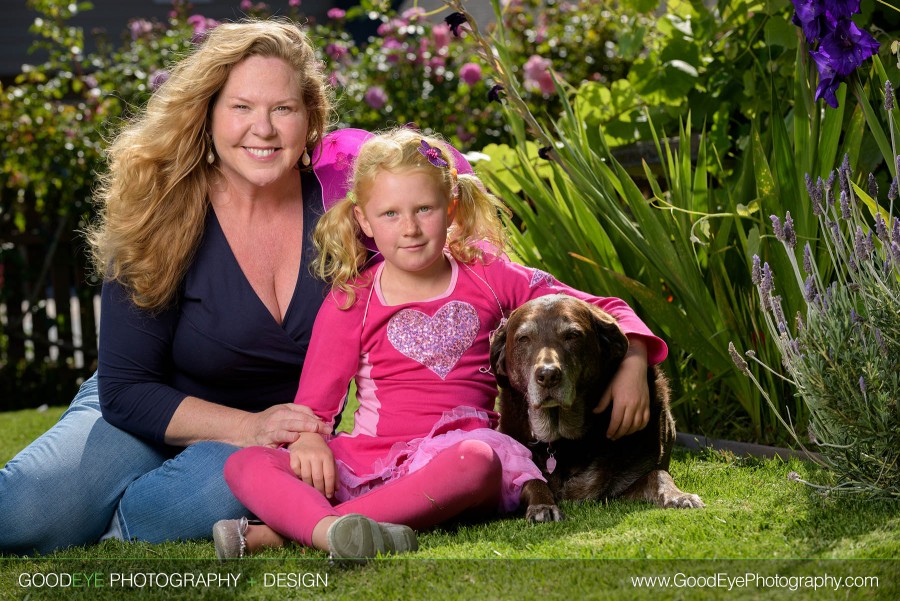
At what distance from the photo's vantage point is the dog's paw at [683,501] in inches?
108

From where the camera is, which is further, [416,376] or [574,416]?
[416,376]

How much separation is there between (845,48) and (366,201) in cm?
144

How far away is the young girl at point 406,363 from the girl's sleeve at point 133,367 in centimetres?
45

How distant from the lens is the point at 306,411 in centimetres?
292

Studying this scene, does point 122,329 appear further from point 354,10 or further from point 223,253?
point 354,10

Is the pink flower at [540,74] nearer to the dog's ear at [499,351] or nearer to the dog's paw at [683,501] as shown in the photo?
the dog's ear at [499,351]

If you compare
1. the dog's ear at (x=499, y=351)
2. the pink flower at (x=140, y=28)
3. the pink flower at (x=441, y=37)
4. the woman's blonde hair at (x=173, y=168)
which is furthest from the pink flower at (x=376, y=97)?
the dog's ear at (x=499, y=351)

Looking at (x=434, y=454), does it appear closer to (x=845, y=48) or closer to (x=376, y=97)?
(x=845, y=48)

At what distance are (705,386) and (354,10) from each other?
14.9 ft

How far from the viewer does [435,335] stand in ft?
9.89

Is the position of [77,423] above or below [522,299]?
below

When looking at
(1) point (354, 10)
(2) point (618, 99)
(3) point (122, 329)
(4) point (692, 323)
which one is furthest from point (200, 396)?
(1) point (354, 10)

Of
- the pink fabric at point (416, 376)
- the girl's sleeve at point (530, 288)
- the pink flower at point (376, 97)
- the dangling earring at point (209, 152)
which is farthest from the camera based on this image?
the pink flower at point (376, 97)

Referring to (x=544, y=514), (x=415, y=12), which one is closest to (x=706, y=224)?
(x=544, y=514)
